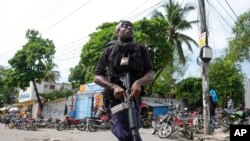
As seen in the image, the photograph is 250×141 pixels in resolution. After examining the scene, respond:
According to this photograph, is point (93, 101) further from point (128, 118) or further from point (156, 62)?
point (128, 118)

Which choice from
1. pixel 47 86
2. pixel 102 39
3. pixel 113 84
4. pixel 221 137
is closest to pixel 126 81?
pixel 113 84

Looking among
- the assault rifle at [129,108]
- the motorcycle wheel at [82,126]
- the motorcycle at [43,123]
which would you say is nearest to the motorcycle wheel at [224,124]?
the motorcycle wheel at [82,126]

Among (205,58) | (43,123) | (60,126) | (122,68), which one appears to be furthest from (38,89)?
(122,68)

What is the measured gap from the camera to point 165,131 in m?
14.1

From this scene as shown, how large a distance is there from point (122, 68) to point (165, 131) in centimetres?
1088

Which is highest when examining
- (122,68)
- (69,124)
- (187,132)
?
(122,68)

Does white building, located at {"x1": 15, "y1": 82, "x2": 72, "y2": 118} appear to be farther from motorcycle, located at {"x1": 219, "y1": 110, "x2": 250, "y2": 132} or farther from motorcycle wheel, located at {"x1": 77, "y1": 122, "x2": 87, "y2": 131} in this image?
motorcycle, located at {"x1": 219, "y1": 110, "x2": 250, "y2": 132}

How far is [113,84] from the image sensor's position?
11.4 ft

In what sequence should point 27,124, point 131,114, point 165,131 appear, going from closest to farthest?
1. point 131,114
2. point 165,131
3. point 27,124

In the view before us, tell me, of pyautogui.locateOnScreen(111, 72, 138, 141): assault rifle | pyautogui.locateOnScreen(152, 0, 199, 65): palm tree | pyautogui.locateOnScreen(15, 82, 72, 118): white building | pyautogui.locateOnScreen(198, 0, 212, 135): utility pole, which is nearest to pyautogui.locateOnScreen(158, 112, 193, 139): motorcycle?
pyautogui.locateOnScreen(198, 0, 212, 135): utility pole

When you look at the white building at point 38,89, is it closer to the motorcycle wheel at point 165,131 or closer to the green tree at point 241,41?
the green tree at point 241,41

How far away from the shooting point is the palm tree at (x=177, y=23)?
3134 cm

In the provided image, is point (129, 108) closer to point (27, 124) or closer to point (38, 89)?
point (27, 124)

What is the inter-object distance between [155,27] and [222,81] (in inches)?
404
